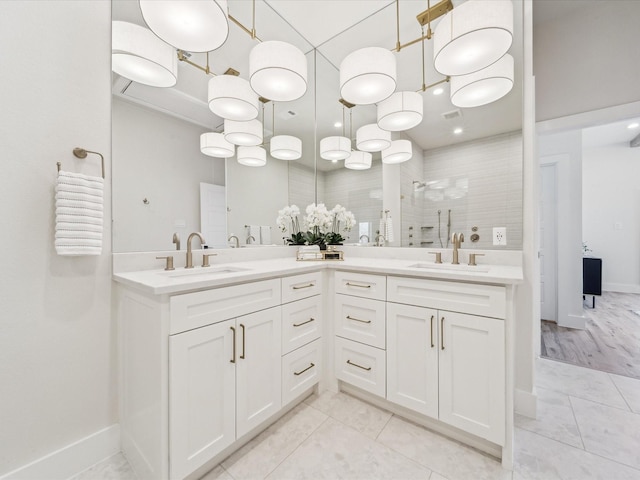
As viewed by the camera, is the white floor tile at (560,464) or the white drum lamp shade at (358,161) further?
the white drum lamp shade at (358,161)

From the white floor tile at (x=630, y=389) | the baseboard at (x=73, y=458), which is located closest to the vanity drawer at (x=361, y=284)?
the baseboard at (x=73, y=458)

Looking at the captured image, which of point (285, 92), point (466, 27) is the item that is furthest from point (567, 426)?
point (285, 92)

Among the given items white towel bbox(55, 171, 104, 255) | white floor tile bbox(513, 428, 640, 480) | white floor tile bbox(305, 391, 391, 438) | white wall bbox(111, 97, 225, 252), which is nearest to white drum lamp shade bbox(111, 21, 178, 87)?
white wall bbox(111, 97, 225, 252)

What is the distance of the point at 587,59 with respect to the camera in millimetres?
2086

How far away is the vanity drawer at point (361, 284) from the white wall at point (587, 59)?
2019 millimetres

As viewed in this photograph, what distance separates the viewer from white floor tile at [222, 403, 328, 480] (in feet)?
4.20

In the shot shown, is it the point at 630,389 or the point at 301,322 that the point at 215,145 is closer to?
the point at 301,322

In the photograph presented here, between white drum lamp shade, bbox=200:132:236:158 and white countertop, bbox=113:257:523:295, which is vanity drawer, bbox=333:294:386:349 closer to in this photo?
white countertop, bbox=113:257:523:295

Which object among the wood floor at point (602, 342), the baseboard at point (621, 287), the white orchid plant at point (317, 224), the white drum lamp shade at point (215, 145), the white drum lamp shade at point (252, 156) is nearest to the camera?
the white drum lamp shade at point (215, 145)

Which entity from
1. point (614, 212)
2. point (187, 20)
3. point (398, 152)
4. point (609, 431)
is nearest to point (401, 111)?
point (398, 152)

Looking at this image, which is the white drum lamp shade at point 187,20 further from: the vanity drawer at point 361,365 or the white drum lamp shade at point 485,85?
the vanity drawer at point 361,365

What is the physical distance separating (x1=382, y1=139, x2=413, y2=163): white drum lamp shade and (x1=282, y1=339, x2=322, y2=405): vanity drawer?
1.55 m

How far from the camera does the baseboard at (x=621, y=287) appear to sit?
507 cm

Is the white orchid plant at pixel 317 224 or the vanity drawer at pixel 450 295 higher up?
the white orchid plant at pixel 317 224
